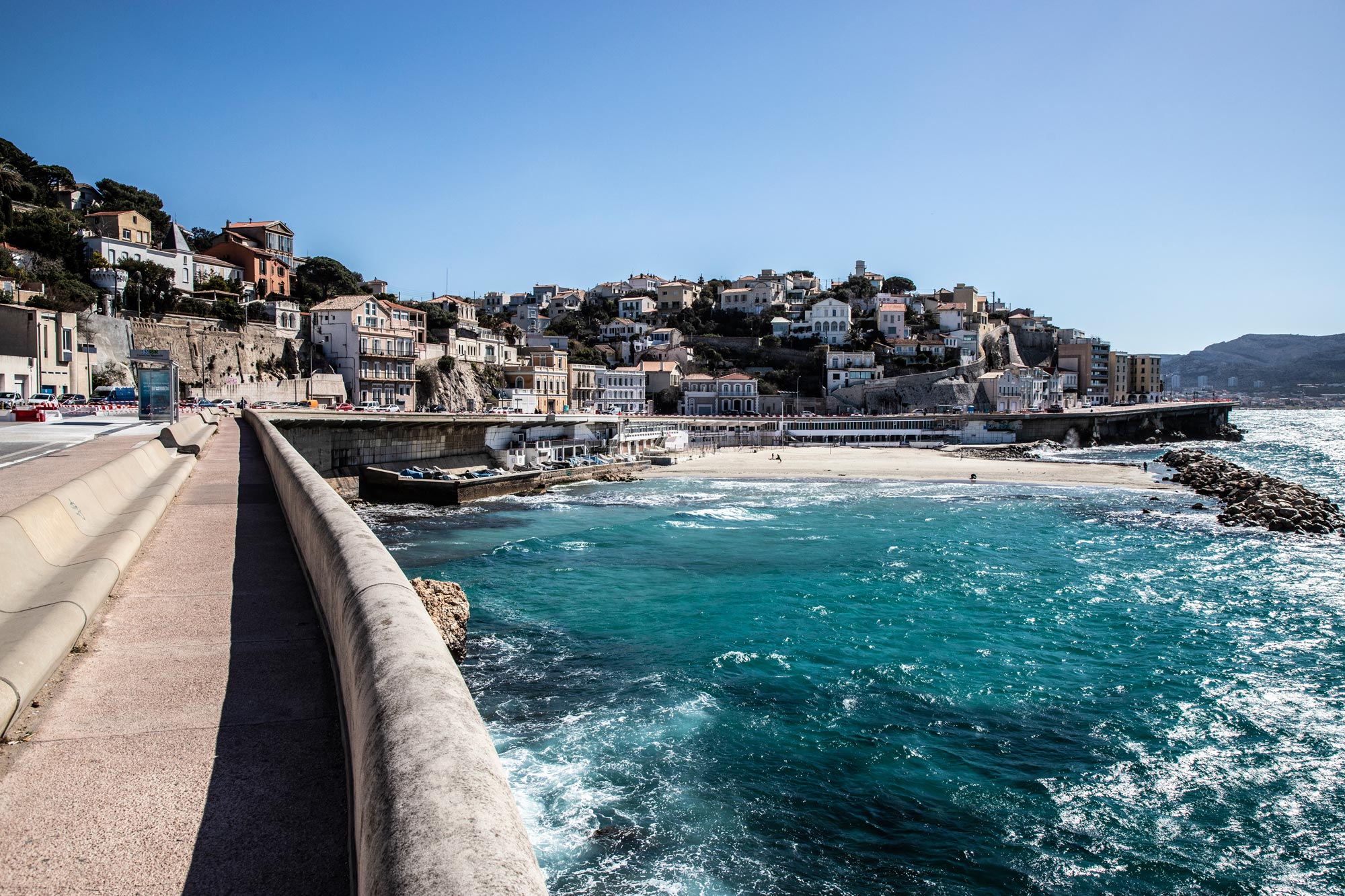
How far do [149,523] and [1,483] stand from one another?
473 centimetres

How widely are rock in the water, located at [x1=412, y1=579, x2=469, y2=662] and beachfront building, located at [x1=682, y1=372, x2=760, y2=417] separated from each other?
83.3 metres

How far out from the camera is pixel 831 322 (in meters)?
117

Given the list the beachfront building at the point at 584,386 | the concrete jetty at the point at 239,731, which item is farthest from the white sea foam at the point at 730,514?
the beachfront building at the point at 584,386

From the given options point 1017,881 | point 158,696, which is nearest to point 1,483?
point 158,696

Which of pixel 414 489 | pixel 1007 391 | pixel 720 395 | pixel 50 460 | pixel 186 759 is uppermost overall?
pixel 1007 391

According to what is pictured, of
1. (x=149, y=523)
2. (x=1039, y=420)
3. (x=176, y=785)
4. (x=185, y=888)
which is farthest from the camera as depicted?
(x=1039, y=420)

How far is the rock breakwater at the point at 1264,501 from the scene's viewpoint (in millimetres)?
32375

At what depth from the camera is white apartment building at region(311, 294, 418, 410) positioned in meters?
68.1

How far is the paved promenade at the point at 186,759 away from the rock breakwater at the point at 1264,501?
3723 cm

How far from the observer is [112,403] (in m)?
41.7

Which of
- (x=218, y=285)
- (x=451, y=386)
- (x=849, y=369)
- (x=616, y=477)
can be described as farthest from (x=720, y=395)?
(x=218, y=285)

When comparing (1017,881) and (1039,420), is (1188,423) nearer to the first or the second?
(1039,420)

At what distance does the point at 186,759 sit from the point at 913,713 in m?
11.4

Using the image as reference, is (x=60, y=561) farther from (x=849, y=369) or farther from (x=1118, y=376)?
(x=1118, y=376)
